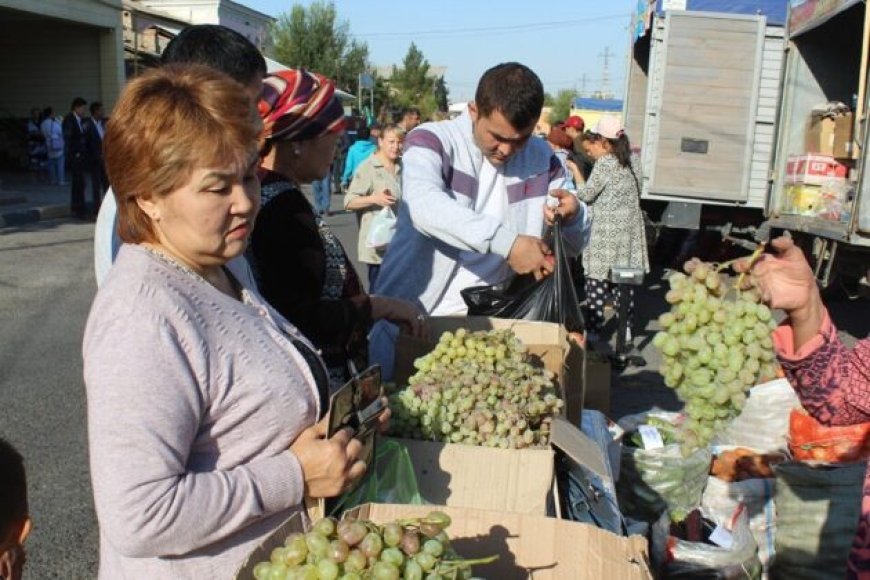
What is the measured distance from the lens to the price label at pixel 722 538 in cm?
335

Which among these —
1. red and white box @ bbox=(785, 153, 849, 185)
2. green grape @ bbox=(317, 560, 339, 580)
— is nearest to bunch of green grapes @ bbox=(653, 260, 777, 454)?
green grape @ bbox=(317, 560, 339, 580)

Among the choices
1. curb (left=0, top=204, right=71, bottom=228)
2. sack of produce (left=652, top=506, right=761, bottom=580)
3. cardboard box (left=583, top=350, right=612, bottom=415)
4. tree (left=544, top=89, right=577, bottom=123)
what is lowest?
sack of produce (left=652, top=506, right=761, bottom=580)

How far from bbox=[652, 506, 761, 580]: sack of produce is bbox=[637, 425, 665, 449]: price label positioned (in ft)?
2.20

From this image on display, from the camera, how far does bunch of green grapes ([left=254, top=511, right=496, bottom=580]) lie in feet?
4.38

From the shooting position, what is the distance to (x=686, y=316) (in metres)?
2.33

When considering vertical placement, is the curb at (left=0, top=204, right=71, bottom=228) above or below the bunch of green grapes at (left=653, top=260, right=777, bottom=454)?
below

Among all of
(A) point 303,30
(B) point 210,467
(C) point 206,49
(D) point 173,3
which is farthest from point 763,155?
(A) point 303,30

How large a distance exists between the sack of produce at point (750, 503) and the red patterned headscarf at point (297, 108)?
96.1 inches

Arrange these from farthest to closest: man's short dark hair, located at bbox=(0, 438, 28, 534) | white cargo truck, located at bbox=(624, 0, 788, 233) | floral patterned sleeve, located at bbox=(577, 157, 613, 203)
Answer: white cargo truck, located at bbox=(624, 0, 788, 233) < floral patterned sleeve, located at bbox=(577, 157, 613, 203) < man's short dark hair, located at bbox=(0, 438, 28, 534)

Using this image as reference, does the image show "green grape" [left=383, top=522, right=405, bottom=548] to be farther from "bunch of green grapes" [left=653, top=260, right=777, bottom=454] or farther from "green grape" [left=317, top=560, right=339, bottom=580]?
"bunch of green grapes" [left=653, top=260, right=777, bottom=454]

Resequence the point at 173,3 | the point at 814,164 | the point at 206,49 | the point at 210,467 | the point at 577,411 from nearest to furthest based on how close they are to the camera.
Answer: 1. the point at 210,467
2. the point at 206,49
3. the point at 577,411
4. the point at 814,164
5. the point at 173,3

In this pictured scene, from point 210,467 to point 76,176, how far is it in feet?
51.3

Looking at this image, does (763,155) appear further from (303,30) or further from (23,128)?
(303,30)

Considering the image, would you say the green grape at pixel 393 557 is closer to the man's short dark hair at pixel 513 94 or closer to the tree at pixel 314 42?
the man's short dark hair at pixel 513 94
